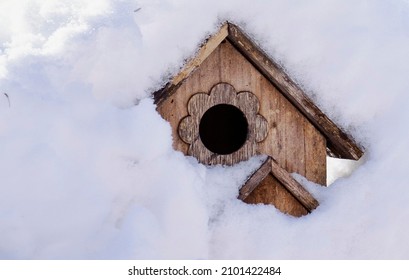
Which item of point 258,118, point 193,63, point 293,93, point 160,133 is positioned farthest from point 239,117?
point 160,133

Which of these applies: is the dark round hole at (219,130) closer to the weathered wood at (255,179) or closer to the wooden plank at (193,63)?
the weathered wood at (255,179)

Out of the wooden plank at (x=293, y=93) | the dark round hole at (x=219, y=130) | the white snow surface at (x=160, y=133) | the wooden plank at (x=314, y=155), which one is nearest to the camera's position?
the white snow surface at (x=160, y=133)

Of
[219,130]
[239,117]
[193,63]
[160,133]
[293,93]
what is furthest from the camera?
[219,130]

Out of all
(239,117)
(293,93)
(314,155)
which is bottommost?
→ (314,155)

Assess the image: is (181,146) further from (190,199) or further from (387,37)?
(387,37)

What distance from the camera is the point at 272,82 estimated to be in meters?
3.36

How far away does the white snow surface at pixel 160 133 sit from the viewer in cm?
278

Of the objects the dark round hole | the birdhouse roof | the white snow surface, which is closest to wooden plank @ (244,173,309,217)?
the white snow surface

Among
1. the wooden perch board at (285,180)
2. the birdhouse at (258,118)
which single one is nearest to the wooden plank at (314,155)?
the birdhouse at (258,118)

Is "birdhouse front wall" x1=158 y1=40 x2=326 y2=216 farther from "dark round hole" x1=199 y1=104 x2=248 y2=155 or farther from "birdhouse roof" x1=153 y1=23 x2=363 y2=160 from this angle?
"dark round hole" x1=199 y1=104 x2=248 y2=155

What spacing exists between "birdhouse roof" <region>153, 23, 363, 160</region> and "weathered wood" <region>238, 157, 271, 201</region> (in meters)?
0.26

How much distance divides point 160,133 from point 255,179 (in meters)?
0.52

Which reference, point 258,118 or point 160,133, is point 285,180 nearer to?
point 258,118

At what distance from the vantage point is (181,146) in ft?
10.8
